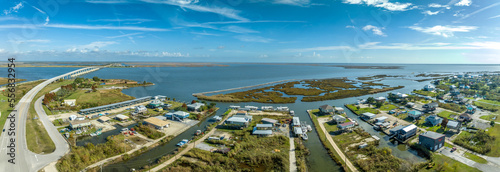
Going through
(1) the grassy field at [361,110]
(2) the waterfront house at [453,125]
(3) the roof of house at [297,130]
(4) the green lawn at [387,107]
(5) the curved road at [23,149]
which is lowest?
(5) the curved road at [23,149]

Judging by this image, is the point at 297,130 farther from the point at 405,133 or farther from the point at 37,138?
the point at 37,138

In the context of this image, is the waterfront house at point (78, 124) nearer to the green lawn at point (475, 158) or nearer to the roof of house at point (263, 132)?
the roof of house at point (263, 132)

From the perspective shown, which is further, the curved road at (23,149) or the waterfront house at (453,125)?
the waterfront house at (453,125)

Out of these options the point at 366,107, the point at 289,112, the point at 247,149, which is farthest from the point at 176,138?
the point at 366,107

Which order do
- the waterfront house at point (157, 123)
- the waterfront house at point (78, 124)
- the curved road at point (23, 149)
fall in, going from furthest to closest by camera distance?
the waterfront house at point (157, 123)
the waterfront house at point (78, 124)
the curved road at point (23, 149)

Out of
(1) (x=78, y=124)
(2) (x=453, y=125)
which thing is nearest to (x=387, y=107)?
(2) (x=453, y=125)

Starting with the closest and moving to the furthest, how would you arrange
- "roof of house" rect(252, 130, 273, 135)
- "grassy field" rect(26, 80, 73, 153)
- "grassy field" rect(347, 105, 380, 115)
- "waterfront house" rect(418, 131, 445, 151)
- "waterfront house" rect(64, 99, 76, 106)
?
"grassy field" rect(26, 80, 73, 153), "waterfront house" rect(418, 131, 445, 151), "roof of house" rect(252, 130, 273, 135), "grassy field" rect(347, 105, 380, 115), "waterfront house" rect(64, 99, 76, 106)

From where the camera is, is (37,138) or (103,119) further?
(103,119)

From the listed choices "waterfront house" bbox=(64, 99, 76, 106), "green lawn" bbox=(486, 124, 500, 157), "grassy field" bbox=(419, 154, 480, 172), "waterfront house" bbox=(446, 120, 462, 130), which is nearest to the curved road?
"waterfront house" bbox=(64, 99, 76, 106)

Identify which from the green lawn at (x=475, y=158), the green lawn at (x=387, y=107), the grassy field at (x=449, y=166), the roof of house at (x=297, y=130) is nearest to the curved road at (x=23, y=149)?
the roof of house at (x=297, y=130)

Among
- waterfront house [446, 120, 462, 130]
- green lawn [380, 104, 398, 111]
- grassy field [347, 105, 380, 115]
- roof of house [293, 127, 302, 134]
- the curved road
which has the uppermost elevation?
waterfront house [446, 120, 462, 130]

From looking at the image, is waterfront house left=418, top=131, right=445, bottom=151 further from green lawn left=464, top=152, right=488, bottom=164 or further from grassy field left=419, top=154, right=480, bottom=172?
green lawn left=464, top=152, right=488, bottom=164
